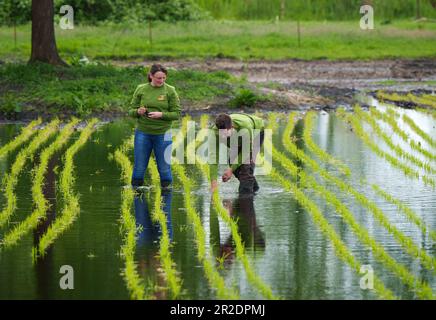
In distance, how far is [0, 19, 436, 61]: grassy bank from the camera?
128 feet

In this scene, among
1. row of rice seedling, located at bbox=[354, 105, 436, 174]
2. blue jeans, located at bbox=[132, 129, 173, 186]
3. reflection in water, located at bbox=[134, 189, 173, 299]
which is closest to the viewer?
reflection in water, located at bbox=[134, 189, 173, 299]

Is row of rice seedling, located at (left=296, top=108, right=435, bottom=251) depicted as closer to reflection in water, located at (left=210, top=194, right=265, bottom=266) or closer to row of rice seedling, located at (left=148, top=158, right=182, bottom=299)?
reflection in water, located at (left=210, top=194, right=265, bottom=266)

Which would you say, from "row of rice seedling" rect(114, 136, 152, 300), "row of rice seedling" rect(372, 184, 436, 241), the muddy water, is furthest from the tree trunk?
"row of rice seedling" rect(372, 184, 436, 241)

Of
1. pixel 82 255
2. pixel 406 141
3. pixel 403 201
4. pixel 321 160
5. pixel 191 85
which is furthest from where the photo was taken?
pixel 191 85

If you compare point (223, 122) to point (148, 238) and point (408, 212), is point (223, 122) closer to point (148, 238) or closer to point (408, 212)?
point (148, 238)

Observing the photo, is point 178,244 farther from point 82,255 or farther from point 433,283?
point 433,283

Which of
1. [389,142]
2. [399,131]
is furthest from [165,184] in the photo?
[399,131]

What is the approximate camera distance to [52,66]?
26.5 meters

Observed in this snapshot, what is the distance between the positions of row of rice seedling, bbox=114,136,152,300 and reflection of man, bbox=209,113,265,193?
1175mm

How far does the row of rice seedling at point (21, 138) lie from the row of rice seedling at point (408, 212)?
6558mm

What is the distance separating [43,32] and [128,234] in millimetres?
16415

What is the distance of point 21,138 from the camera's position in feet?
64.6
